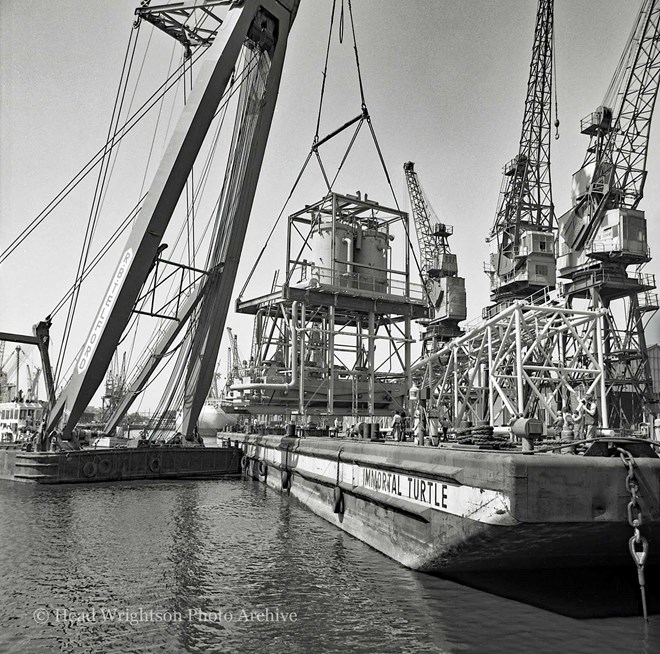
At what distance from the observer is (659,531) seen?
10781mm

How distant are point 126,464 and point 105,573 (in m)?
19.8

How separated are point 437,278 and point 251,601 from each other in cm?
7960

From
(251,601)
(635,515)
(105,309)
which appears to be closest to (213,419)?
(105,309)

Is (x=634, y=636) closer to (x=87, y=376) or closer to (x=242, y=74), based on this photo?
(x=87, y=376)

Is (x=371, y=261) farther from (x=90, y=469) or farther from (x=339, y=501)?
(x=339, y=501)

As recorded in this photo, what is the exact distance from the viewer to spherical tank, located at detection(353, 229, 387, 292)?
35719 millimetres

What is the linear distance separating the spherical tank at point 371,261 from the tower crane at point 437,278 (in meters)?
45.2

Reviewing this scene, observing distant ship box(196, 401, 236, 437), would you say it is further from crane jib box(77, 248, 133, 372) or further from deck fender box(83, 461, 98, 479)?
crane jib box(77, 248, 133, 372)

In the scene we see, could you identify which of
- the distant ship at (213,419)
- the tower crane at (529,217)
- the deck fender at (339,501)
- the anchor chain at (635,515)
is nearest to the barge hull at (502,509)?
the anchor chain at (635,515)

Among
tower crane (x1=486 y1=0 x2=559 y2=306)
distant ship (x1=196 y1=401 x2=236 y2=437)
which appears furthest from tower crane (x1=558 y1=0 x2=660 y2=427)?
distant ship (x1=196 y1=401 x2=236 y2=437)

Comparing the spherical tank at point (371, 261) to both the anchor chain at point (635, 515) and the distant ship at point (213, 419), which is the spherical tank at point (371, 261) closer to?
the anchor chain at point (635, 515)

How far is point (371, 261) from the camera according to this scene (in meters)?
36.1

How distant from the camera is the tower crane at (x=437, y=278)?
3334 inches

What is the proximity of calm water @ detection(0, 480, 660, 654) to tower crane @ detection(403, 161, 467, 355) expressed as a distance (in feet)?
220
